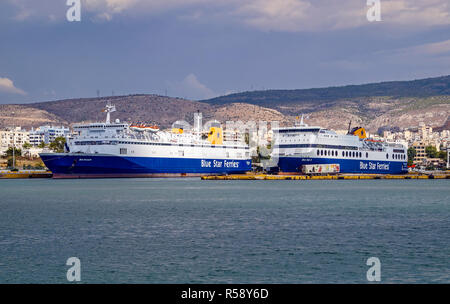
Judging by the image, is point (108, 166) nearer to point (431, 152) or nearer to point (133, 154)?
point (133, 154)

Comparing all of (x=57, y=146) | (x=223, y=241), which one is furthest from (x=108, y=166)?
(x=223, y=241)

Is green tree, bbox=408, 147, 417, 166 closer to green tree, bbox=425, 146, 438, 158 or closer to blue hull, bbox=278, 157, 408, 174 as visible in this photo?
green tree, bbox=425, 146, 438, 158

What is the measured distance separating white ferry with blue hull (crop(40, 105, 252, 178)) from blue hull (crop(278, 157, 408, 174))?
36.8 ft

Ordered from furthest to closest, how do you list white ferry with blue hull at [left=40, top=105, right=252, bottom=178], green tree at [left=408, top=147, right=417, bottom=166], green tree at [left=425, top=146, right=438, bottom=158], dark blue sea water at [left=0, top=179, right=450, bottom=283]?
green tree at [left=425, top=146, right=438, bottom=158] < green tree at [left=408, top=147, right=417, bottom=166] < white ferry with blue hull at [left=40, top=105, right=252, bottom=178] < dark blue sea water at [left=0, top=179, right=450, bottom=283]

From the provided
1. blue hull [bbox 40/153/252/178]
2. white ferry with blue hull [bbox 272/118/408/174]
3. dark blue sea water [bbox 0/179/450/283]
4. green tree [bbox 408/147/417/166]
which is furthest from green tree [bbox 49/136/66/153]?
green tree [bbox 408/147/417/166]

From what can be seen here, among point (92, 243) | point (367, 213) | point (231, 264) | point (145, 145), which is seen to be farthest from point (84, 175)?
point (231, 264)

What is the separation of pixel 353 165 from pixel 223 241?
7684cm

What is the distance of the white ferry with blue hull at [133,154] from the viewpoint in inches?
3194

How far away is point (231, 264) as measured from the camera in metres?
20.5

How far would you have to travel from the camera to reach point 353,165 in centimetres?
9938

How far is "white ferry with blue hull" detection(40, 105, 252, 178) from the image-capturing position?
81125 millimetres
